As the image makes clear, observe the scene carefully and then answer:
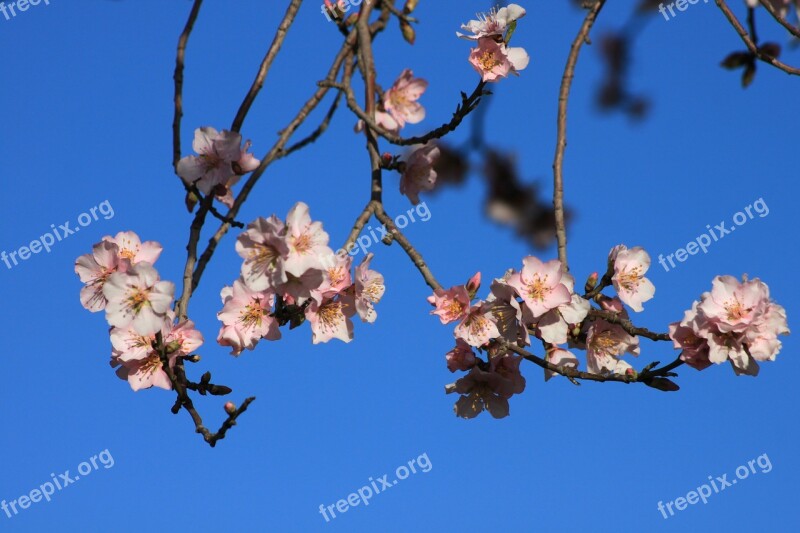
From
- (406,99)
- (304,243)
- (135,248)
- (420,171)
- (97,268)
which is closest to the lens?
(304,243)

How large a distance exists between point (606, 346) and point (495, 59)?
978mm

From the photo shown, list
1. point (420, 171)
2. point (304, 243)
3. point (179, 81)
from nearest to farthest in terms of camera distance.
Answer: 1. point (304, 243)
2. point (179, 81)
3. point (420, 171)

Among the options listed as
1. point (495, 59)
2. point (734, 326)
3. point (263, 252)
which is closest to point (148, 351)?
point (263, 252)

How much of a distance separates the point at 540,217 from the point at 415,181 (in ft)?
4.74

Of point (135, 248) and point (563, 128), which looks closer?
point (135, 248)

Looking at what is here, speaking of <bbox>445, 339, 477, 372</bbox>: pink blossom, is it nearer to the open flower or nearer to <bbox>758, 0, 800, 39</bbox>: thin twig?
the open flower

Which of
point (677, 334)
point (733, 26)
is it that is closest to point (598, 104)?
point (733, 26)

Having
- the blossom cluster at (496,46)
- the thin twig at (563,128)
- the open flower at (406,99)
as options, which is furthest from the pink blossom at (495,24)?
the open flower at (406,99)

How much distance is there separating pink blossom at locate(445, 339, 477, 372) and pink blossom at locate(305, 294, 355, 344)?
32 cm

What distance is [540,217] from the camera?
4.51 m

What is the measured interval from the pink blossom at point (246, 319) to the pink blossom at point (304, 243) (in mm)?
229

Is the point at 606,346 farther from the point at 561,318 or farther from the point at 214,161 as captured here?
the point at 214,161

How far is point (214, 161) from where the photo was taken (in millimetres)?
2939

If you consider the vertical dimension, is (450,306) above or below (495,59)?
below
